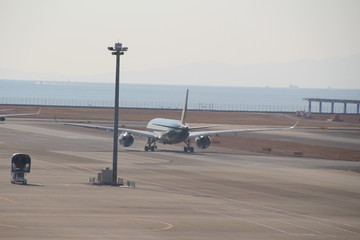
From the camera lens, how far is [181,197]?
65.2m

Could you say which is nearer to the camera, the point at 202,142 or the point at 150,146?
the point at 150,146

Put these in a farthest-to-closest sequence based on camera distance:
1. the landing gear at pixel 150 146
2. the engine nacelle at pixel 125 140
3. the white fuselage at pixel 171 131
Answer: the engine nacelle at pixel 125 140
the landing gear at pixel 150 146
the white fuselage at pixel 171 131

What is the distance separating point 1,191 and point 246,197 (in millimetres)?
18043

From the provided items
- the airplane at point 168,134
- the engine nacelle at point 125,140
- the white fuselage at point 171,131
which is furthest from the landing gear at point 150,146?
the engine nacelle at point 125,140

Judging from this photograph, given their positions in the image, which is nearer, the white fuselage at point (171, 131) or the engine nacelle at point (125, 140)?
the white fuselage at point (171, 131)

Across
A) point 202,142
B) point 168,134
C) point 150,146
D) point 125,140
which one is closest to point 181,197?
point 168,134

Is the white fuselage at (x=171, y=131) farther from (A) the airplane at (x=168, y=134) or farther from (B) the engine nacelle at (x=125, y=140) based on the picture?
(B) the engine nacelle at (x=125, y=140)

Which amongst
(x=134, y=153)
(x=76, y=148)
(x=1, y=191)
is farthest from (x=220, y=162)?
(x=1, y=191)

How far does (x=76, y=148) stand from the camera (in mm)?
114438

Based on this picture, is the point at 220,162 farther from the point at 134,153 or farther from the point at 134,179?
the point at 134,179

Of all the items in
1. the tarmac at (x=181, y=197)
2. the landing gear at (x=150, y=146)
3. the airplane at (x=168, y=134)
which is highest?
the airplane at (x=168, y=134)

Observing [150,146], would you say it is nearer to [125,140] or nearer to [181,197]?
[125,140]

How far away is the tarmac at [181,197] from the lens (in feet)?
163

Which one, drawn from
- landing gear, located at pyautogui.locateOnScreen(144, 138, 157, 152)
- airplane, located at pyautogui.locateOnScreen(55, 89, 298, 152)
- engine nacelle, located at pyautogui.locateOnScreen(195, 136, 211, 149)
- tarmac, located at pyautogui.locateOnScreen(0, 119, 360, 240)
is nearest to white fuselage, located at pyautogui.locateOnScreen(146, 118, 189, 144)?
airplane, located at pyautogui.locateOnScreen(55, 89, 298, 152)
